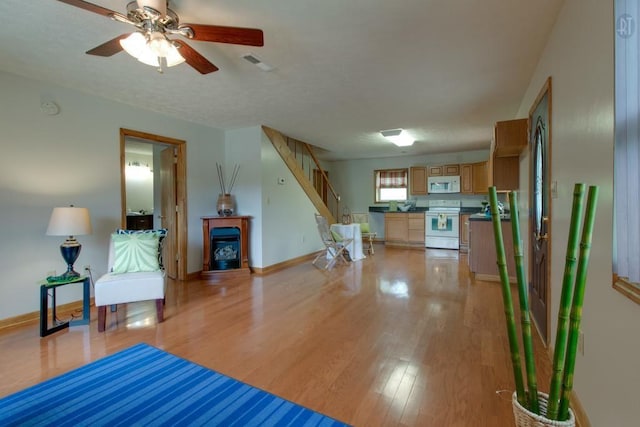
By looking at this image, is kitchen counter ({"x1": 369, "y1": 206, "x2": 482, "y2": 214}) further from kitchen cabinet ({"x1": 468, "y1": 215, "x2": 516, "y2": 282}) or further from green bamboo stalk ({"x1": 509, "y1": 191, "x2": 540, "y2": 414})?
green bamboo stalk ({"x1": 509, "y1": 191, "x2": 540, "y2": 414})

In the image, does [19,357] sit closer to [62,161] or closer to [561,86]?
[62,161]

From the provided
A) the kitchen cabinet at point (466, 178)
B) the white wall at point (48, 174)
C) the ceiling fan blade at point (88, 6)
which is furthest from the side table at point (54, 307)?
the kitchen cabinet at point (466, 178)

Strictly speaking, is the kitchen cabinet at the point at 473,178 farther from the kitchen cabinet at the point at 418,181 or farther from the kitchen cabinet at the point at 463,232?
the kitchen cabinet at the point at 418,181

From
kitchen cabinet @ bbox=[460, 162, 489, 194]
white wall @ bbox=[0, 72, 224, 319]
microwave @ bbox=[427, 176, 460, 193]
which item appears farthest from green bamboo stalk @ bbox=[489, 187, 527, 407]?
microwave @ bbox=[427, 176, 460, 193]

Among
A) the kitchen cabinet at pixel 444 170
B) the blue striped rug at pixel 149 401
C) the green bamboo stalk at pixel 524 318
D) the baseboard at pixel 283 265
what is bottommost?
the blue striped rug at pixel 149 401

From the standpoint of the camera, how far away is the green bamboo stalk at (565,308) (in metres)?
0.91

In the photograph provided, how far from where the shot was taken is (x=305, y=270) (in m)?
5.14

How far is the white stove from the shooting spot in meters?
7.01

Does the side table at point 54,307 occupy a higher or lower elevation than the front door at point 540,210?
lower

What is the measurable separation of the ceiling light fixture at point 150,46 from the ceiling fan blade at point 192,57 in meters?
0.04

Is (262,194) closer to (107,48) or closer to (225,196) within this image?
(225,196)

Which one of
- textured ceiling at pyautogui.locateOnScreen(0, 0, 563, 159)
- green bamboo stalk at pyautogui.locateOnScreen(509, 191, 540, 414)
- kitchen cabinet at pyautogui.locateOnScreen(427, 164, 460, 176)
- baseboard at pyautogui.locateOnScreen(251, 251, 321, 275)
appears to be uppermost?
textured ceiling at pyautogui.locateOnScreen(0, 0, 563, 159)

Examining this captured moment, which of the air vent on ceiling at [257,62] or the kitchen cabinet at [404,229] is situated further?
the kitchen cabinet at [404,229]

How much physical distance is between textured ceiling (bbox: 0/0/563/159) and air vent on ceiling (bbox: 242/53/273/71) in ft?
0.23
